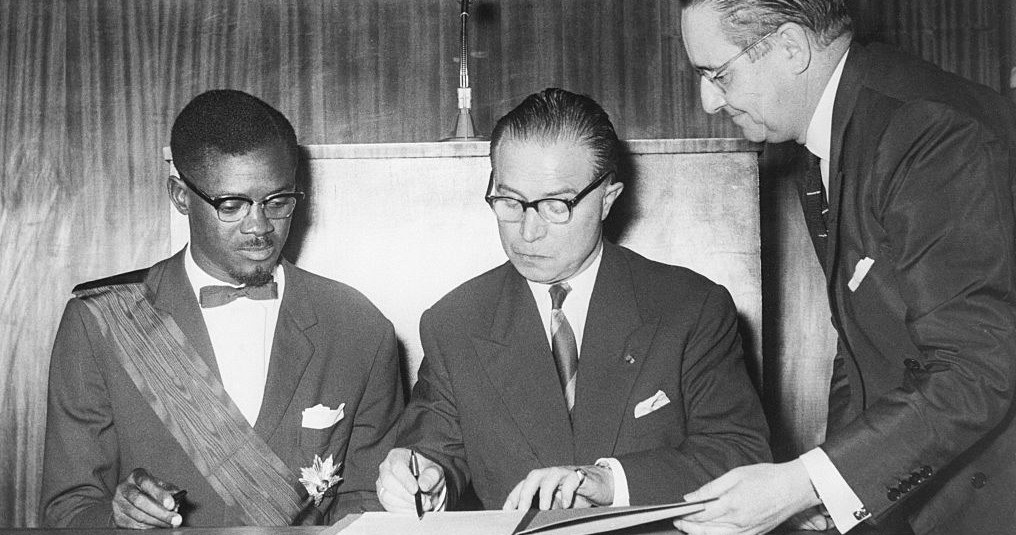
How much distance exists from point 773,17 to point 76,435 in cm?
158

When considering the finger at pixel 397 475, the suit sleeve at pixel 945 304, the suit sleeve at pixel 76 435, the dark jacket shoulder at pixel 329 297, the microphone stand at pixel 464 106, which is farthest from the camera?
the microphone stand at pixel 464 106

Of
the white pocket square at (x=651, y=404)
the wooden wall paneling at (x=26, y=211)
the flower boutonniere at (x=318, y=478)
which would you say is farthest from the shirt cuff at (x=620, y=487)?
the wooden wall paneling at (x=26, y=211)

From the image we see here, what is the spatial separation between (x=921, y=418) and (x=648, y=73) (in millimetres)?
1989

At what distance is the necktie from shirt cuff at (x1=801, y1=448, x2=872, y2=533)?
0.66m

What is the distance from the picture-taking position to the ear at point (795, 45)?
5.10ft

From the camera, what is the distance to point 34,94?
3.11 m

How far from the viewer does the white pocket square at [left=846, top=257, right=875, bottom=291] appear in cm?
146

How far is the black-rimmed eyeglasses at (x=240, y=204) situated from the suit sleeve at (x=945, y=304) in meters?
1.26

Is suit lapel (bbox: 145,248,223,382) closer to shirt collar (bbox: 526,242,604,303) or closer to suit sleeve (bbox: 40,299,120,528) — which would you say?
suit sleeve (bbox: 40,299,120,528)

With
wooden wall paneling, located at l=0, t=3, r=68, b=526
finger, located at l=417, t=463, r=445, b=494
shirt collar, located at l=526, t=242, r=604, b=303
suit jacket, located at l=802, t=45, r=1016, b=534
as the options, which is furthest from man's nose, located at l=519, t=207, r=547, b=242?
wooden wall paneling, located at l=0, t=3, r=68, b=526

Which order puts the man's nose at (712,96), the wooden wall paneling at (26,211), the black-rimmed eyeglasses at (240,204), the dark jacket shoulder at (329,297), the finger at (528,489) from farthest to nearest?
the wooden wall paneling at (26,211) → the dark jacket shoulder at (329,297) → the black-rimmed eyeglasses at (240,204) → the man's nose at (712,96) → the finger at (528,489)

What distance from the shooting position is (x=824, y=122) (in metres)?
1.61

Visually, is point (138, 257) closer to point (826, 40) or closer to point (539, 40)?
point (539, 40)

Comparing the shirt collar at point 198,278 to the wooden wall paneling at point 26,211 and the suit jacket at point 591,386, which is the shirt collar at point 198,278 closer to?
the suit jacket at point 591,386
